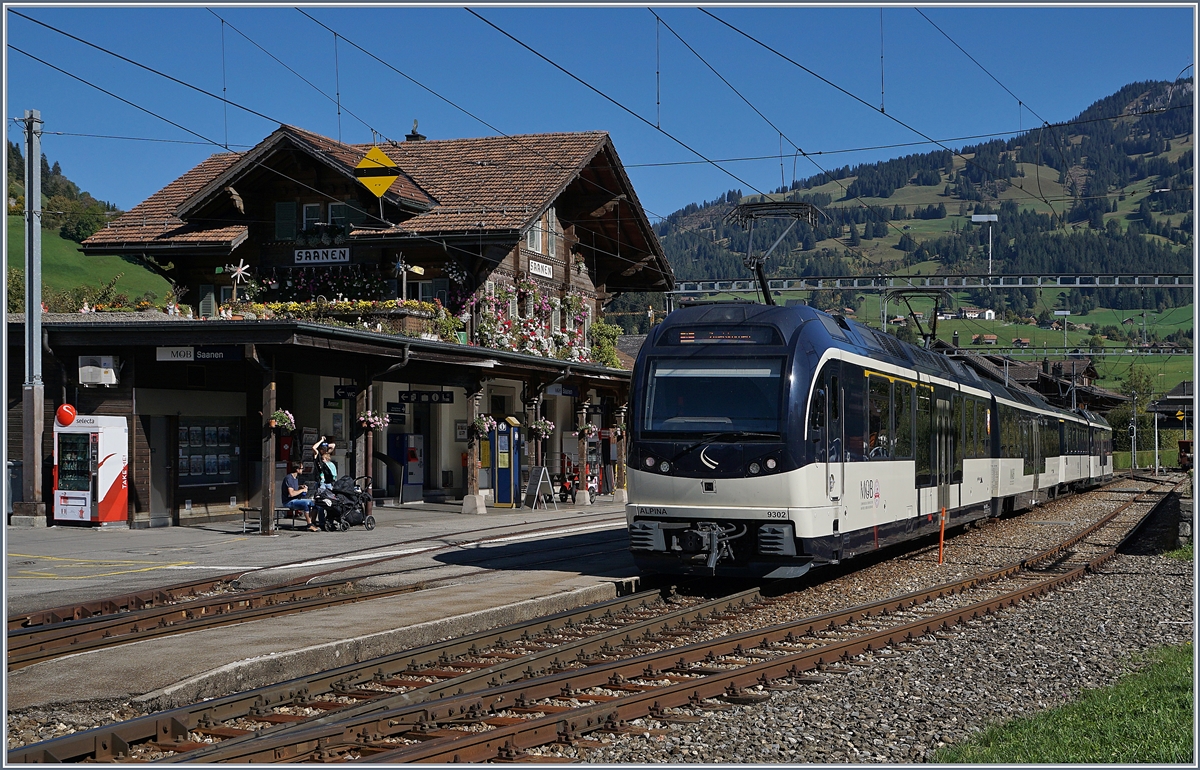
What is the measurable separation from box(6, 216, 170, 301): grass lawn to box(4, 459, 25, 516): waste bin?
2144 inches

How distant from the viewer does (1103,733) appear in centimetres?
693

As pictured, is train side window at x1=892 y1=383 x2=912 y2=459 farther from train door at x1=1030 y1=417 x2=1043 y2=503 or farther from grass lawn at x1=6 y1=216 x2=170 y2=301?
grass lawn at x1=6 y1=216 x2=170 y2=301

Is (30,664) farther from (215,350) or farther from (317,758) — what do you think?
(215,350)

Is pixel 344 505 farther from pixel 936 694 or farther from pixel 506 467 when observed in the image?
pixel 936 694

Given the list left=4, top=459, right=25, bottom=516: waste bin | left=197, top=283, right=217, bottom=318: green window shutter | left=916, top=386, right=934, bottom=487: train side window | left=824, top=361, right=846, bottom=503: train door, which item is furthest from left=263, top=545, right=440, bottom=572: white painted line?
left=197, top=283, right=217, bottom=318: green window shutter

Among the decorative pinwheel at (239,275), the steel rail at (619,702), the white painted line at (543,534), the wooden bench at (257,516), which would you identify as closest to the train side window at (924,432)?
the steel rail at (619,702)

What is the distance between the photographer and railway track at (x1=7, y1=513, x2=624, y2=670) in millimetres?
10367

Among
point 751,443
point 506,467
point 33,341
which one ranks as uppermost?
point 33,341

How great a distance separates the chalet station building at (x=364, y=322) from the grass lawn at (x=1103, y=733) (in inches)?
587

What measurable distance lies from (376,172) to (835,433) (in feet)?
62.1

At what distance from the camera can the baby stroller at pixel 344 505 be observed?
2153cm

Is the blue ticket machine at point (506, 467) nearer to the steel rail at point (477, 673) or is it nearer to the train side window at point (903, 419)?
the train side window at point (903, 419)

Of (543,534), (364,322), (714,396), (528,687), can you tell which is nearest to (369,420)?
(543,534)

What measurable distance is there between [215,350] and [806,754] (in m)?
16.3
